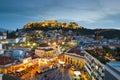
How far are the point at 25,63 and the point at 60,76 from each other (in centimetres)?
731

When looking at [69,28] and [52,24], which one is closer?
[69,28]

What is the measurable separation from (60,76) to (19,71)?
19.8ft

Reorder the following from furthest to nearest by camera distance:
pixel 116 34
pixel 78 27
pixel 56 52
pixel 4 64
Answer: pixel 78 27 → pixel 116 34 → pixel 56 52 → pixel 4 64

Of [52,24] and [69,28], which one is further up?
[52,24]

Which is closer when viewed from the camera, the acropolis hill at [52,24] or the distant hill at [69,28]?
the distant hill at [69,28]

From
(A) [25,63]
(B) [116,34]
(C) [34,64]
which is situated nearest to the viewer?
(A) [25,63]

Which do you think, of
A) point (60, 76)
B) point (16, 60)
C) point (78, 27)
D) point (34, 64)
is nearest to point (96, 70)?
point (60, 76)

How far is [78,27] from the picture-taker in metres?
134

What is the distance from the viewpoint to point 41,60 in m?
53.4

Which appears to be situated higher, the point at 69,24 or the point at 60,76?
the point at 69,24

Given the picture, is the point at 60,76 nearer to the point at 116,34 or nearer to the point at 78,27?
the point at 116,34

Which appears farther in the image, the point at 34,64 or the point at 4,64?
the point at 34,64

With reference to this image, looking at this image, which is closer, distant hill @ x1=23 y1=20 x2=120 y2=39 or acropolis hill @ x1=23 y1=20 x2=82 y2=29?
distant hill @ x1=23 y1=20 x2=120 y2=39

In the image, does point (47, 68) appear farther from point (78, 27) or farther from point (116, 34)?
point (78, 27)
